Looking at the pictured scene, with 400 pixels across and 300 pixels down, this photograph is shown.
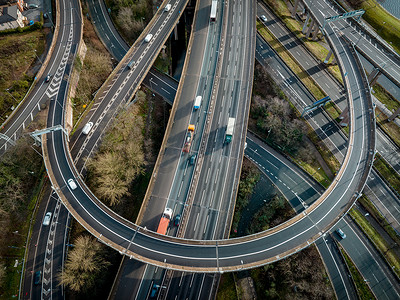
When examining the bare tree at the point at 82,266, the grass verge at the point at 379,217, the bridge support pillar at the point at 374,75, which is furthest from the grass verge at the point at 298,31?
the bare tree at the point at 82,266

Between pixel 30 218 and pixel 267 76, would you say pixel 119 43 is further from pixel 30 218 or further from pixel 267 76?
pixel 30 218

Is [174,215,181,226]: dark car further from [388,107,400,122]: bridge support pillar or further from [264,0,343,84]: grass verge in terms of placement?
[388,107,400,122]: bridge support pillar

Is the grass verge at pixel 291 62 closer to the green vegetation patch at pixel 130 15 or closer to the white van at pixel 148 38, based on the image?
the white van at pixel 148 38

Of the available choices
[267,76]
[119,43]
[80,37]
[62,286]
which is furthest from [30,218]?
[267,76]

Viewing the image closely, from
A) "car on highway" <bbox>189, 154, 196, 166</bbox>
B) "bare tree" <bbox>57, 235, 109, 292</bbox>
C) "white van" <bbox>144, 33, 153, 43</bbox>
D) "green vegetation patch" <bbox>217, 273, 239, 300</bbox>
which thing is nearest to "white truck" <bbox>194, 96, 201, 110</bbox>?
"car on highway" <bbox>189, 154, 196, 166</bbox>

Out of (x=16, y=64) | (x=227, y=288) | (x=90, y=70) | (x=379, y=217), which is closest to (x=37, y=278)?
(x=227, y=288)

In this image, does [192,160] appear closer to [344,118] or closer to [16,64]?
[344,118]
